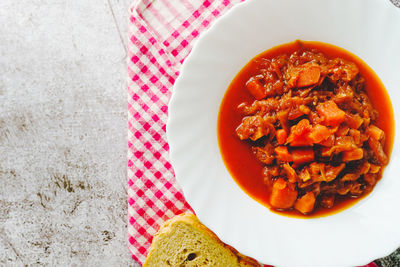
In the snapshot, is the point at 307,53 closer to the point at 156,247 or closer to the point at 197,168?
the point at 197,168

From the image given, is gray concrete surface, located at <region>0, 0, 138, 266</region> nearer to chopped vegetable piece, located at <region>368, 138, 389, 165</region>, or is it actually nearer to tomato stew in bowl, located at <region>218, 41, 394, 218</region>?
tomato stew in bowl, located at <region>218, 41, 394, 218</region>

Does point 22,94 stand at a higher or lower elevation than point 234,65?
lower

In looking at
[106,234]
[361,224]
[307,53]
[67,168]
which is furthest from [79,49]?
[361,224]

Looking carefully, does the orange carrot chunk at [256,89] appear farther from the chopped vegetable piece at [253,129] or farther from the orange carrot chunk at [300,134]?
the orange carrot chunk at [300,134]

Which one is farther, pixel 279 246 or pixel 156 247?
pixel 156 247

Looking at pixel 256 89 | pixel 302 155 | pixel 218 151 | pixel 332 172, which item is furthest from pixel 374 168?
pixel 218 151
